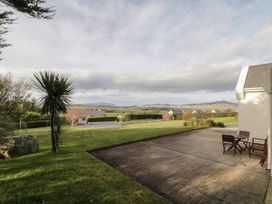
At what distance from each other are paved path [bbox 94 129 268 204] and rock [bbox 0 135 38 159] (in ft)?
10.7

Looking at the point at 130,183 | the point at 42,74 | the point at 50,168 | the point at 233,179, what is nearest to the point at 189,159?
the point at 233,179

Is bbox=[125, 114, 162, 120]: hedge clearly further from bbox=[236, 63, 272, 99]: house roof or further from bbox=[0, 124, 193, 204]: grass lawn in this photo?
bbox=[0, 124, 193, 204]: grass lawn

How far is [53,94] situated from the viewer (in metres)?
8.27

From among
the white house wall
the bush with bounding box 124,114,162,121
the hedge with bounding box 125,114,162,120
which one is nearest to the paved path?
the white house wall

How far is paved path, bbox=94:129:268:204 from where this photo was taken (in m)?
4.15

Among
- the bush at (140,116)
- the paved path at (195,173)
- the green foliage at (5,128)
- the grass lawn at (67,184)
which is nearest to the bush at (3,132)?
the green foliage at (5,128)

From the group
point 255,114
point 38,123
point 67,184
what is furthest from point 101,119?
point 67,184

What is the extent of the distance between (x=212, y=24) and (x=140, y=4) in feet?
27.6

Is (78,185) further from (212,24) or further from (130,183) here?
(212,24)

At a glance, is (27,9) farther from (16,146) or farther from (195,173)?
(195,173)

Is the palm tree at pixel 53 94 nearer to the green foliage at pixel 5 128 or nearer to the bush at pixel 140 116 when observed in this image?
the green foliage at pixel 5 128

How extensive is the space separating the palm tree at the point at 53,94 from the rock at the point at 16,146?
122 centimetres

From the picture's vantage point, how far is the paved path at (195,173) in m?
4.15

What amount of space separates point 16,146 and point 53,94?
2.91 metres
